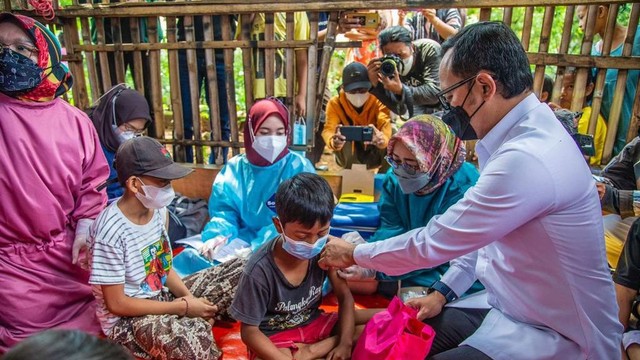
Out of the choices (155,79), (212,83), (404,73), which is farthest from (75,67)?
(404,73)

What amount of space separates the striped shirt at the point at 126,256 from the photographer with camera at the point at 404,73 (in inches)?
92.4

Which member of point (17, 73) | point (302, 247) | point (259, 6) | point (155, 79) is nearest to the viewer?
point (302, 247)

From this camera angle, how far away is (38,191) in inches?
94.4

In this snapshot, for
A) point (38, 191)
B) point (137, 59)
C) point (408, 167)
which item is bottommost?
point (38, 191)

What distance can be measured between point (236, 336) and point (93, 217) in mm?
1106

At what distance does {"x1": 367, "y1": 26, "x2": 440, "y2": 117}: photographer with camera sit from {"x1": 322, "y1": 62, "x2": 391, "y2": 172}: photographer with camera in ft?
0.41

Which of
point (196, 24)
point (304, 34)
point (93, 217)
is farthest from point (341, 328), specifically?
point (196, 24)

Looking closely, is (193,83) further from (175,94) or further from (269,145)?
(269,145)

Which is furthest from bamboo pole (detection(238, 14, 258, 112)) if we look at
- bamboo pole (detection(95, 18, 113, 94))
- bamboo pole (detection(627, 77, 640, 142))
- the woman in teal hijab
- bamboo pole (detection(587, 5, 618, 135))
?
bamboo pole (detection(627, 77, 640, 142))

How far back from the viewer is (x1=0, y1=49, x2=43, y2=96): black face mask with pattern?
2.26 metres

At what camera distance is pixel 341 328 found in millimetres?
2211

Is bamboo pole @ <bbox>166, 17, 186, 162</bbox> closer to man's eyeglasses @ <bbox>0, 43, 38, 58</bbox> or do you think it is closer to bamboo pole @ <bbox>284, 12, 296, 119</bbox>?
bamboo pole @ <bbox>284, 12, 296, 119</bbox>

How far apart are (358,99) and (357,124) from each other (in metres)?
0.26

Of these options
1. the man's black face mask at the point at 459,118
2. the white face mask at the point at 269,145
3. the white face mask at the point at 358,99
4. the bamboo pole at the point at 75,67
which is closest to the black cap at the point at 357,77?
the white face mask at the point at 358,99
